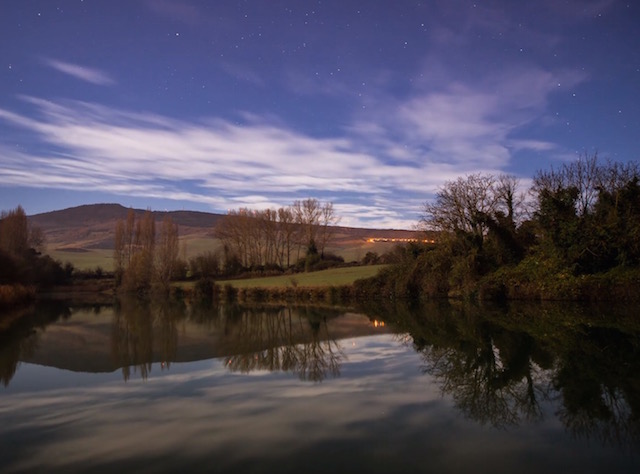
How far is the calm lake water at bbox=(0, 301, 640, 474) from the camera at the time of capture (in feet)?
13.9

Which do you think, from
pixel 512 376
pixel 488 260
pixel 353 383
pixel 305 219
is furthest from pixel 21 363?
pixel 305 219

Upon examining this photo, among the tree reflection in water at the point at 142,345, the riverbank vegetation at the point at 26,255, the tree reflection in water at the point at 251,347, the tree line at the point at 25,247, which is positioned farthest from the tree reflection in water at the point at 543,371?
the tree line at the point at 25,247

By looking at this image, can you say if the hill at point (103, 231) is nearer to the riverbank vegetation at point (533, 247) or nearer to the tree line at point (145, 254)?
the tree line at point (145, 254)

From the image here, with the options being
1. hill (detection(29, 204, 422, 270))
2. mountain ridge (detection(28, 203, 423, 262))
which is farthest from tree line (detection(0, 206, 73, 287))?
mountain ridge (detection(28, 203, 423, 262))

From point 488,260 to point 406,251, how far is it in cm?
661

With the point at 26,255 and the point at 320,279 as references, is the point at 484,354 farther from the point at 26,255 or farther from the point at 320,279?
the point at 26,255

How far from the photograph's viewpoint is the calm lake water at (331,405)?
4.23 metres

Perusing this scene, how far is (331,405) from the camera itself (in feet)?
20.0

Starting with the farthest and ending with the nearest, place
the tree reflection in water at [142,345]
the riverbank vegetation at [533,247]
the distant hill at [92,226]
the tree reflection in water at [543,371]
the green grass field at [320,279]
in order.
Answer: the distant hill at [92,226] < the green grass field at [320,279] < the riverbank vegetation at [533,247] < the tree reflection in water at [142,345] < the tree reflection in water at [543,371]

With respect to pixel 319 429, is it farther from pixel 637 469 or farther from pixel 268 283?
pixel 268 283

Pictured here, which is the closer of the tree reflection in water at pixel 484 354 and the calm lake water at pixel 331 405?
the calm lake water at pixel 331 405

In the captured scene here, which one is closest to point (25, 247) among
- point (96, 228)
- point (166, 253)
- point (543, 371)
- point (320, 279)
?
point (166, 253)

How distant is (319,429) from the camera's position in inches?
200

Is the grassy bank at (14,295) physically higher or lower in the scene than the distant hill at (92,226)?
lower
